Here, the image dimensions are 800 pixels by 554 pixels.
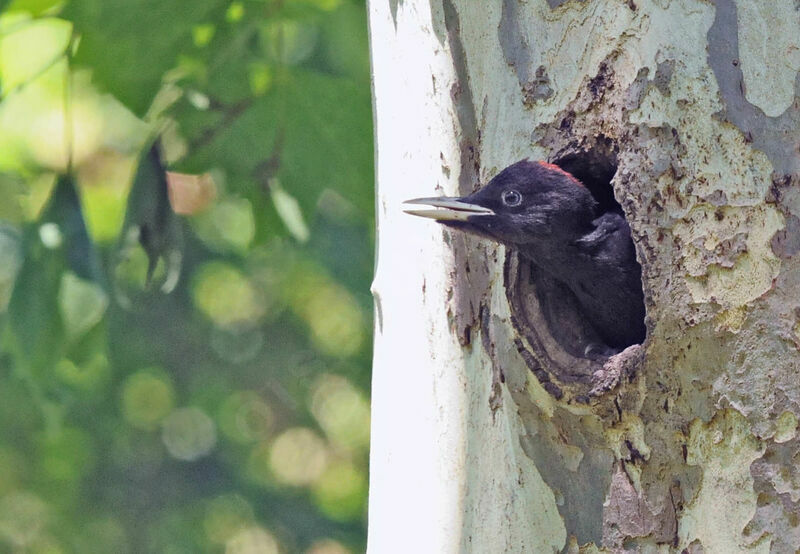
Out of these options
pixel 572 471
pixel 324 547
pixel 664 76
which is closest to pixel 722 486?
pixel 572 471

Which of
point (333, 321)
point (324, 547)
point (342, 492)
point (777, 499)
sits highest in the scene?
point (777, 499)

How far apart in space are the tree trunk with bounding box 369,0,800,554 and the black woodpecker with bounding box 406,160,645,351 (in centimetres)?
6

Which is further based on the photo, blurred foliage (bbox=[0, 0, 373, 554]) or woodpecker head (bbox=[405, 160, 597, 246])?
blurred foliage (bbox=[0, 0, 373, 554])

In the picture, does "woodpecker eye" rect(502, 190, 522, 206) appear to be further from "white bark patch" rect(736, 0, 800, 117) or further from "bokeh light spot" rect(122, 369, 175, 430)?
"bokeh light spot" rect(122, 369, 175, 430)

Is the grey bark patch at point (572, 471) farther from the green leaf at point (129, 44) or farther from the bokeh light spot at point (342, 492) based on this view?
the bokeh light spot at point (342, 492)

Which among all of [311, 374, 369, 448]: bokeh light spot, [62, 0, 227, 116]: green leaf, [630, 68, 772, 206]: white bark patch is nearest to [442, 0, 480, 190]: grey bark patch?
[630, 68, 772, 206]: white bark patch

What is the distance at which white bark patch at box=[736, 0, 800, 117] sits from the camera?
1.87 meters

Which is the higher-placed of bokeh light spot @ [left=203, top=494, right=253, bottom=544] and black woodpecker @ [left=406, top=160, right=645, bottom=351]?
black woodpecker @ [left=406, top=160, right=645, bottom=351]

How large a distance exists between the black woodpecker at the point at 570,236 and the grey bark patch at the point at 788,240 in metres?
0.56

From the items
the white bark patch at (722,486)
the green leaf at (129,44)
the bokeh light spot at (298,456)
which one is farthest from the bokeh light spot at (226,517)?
the white bark patch at (722,486)

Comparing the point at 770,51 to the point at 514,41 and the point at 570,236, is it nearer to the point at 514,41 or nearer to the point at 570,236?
Result: the point at 514,41

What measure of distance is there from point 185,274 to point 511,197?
4754 millimetres

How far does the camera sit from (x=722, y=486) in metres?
1.80

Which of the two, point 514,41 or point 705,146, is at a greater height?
point 514,41
